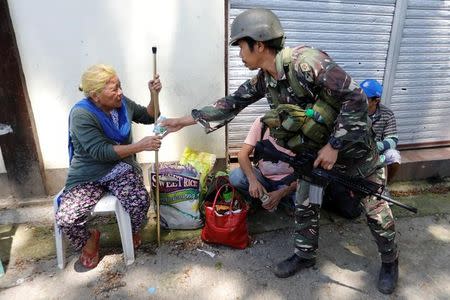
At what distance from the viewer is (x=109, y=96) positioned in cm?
285

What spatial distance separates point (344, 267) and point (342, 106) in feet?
5.01

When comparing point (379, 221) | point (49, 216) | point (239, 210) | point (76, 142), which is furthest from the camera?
point (49, 216)

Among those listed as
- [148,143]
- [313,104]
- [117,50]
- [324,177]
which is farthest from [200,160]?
[313,104]

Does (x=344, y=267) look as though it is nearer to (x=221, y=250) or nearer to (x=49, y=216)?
(x=221, y=250)

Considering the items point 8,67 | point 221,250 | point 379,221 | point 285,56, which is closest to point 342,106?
point 285,56

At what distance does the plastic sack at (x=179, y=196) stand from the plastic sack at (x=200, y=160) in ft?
0.35

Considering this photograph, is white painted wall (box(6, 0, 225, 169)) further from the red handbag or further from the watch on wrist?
the watch on wrist

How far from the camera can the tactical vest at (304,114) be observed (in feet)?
7.73

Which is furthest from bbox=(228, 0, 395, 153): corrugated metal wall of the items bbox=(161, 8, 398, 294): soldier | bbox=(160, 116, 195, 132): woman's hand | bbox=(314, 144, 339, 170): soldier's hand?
bbox=(314, 144, 339, 170): soldier's hand

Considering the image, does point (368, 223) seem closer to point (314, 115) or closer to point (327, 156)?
point (327, 156)

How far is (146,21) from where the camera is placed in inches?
139

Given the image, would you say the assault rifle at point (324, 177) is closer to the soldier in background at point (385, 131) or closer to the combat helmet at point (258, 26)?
the combat helmet at point (258, 26)

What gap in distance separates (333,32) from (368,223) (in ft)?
7.26

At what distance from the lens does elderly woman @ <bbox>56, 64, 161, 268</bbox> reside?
9.29ft
